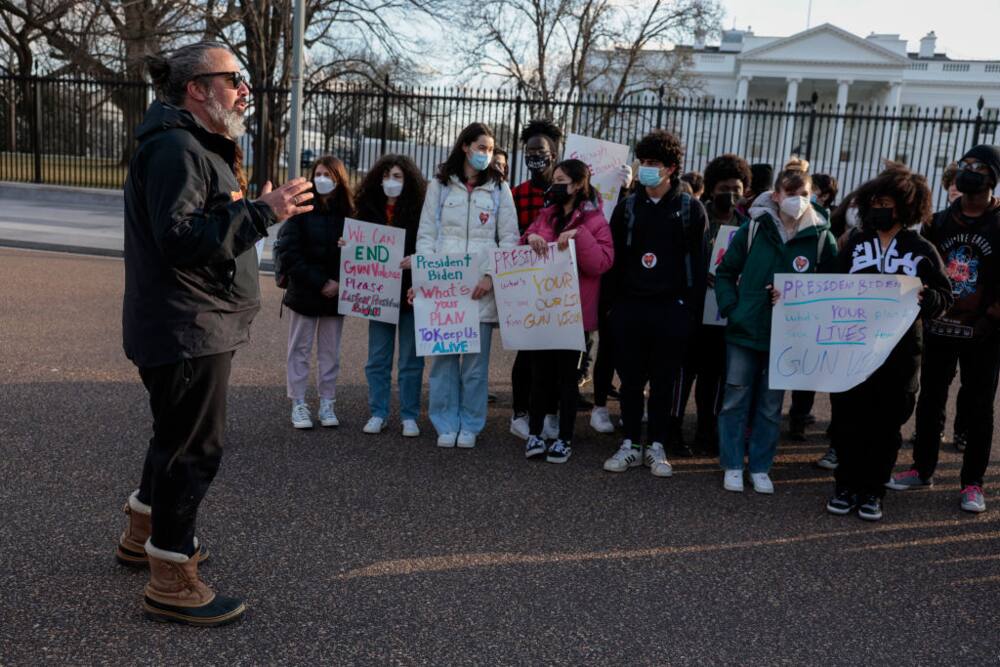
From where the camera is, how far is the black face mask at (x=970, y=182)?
15.2 feet

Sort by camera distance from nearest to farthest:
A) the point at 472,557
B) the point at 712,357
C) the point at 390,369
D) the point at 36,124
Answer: the point at 472,557, the point at 390,369, the point at 712,357, the point at 36,124

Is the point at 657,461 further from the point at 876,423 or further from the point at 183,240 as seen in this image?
the point at 183,240

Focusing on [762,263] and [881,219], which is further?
[762,263]

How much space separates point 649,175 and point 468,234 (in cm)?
121

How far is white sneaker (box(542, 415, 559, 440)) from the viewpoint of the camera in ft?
18.9

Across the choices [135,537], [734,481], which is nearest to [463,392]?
[734,481]

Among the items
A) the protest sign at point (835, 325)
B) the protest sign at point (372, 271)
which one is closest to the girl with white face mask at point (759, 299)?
the protest sign at point (835, 325)

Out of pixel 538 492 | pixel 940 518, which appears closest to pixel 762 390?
pixel 940 518

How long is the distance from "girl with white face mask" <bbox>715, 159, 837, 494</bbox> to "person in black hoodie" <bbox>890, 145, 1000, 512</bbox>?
665 mm

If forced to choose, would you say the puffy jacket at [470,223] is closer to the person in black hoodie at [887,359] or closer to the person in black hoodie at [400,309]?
the person in black hoodie at [400,309]

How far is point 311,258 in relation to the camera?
5.69m

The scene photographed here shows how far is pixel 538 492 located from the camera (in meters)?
4.72

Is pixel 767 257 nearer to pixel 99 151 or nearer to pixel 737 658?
pixel 737 658

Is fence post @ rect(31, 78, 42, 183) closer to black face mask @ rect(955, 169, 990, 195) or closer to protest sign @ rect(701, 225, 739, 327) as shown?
protest sign @ rect(701, 225, 739, 327)
